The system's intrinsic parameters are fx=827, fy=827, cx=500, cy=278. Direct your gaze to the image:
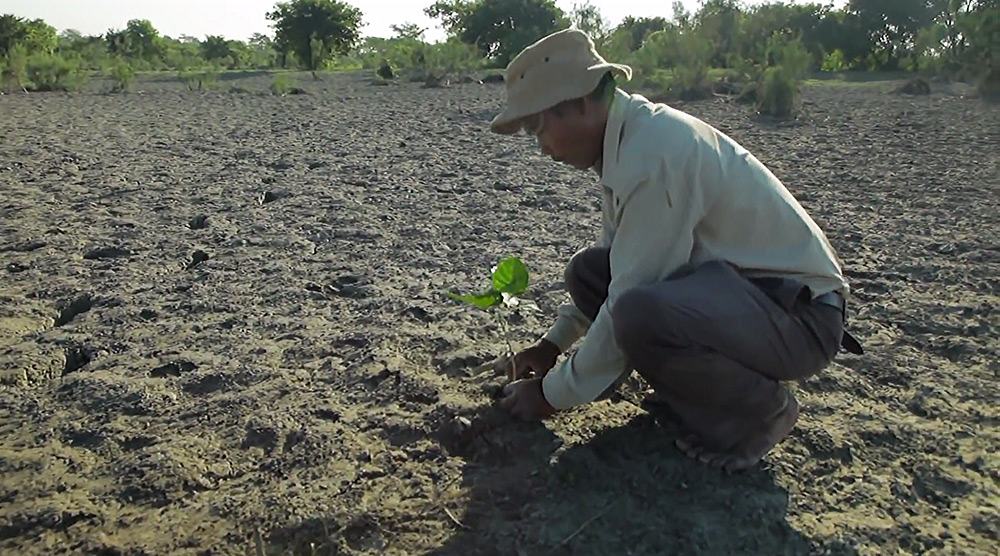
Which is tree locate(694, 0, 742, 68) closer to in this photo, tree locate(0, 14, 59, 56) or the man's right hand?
the man's right hand

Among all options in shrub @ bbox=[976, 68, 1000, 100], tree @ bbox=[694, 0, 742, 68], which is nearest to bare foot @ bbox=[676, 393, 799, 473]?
shrub @ bbox=[976, 68, 1000, 100]

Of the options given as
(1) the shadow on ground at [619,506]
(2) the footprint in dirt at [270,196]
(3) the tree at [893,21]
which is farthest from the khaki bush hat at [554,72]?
(3) the tree at [893,21]

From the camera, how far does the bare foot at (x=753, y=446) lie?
167 cm

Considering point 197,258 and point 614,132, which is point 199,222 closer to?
point 197,258

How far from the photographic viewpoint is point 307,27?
30.7 metres

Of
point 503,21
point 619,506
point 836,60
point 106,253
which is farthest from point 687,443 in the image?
point 503,21

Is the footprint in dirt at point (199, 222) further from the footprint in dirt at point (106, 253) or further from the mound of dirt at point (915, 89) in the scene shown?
the mound of dirt at point (915, 89)

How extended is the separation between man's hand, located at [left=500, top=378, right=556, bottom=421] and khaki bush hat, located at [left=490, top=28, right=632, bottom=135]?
0.59 metres

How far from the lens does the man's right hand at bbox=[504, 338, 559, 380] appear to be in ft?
6.33

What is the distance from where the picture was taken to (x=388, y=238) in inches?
146

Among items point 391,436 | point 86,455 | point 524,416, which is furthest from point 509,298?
point 86,455

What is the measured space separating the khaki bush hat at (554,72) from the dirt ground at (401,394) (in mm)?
746

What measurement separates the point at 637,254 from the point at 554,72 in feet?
1.21

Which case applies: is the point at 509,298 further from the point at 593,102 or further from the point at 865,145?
the point at 865,145
